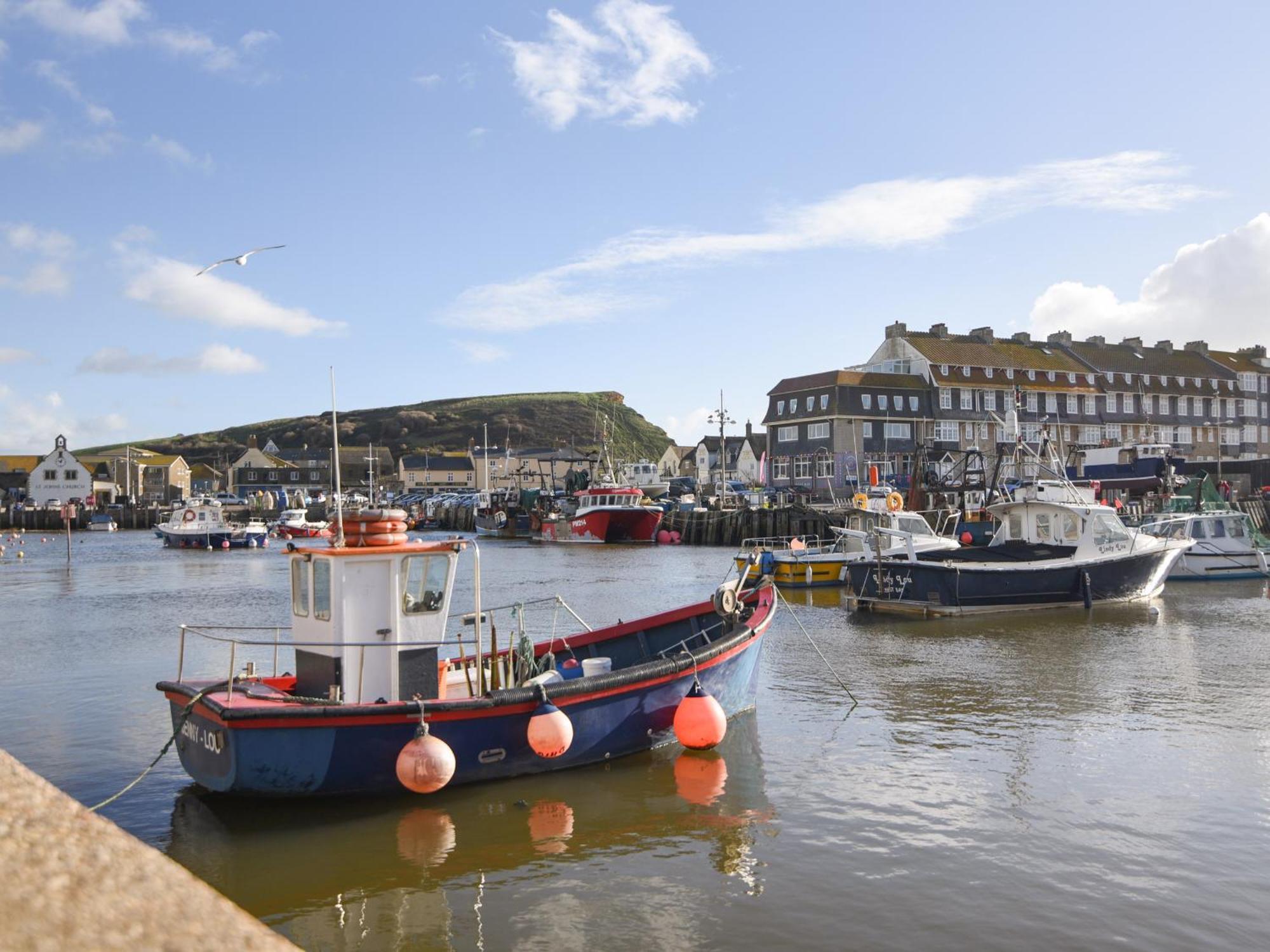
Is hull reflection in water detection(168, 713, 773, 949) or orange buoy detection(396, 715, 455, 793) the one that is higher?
orange buoy detection(396, 715, 455, 793)

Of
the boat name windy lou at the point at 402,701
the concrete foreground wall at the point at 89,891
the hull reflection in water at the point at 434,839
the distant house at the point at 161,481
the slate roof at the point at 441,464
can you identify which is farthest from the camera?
the slate roof at the point at 441,464

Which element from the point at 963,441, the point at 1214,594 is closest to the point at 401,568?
the point at 1214,594

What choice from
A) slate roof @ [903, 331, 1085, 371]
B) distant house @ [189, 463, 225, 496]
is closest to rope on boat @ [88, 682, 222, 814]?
slate roof @ [903, 331, 1085, 371]

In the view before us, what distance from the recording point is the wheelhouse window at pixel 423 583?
40.8 feet

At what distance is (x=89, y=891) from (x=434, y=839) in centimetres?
990

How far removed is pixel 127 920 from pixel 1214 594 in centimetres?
3710

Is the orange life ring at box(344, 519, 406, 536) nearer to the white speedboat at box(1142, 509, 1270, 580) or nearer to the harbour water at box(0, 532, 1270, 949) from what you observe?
the harbour water at box(0, 532, 1270, 949)

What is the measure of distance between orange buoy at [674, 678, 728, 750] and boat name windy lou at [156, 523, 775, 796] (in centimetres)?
2

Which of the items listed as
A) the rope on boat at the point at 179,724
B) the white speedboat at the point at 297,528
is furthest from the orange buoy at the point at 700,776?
the white speedboat at the point at 297,528

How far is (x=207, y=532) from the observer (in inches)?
2783

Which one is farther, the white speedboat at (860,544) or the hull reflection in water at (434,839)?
the white speedboat at (860,544)

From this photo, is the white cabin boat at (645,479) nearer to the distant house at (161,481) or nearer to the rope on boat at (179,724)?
the rope on boat at (179,724)

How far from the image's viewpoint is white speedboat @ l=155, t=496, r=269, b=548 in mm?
70438

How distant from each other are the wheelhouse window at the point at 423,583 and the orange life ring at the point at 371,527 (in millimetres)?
426
